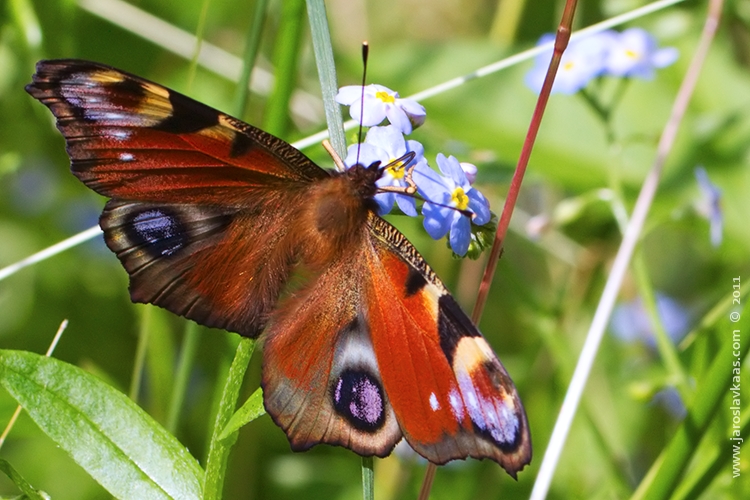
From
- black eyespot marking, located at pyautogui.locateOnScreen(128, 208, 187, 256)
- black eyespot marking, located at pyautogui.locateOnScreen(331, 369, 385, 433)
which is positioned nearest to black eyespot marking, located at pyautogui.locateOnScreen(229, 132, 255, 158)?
black eyespot marking, located at pyautogui.locateOnScreen(128, 208, 187, 256)

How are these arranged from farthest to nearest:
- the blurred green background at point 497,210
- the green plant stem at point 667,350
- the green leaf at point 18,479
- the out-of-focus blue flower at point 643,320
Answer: the out-of-focus blue flower at point 643,320
the blurred green background at point 497,210
the green plant stem at point 667,350
the green leaf at point 18,479

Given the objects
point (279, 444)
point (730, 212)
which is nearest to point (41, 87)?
point (279, 444)

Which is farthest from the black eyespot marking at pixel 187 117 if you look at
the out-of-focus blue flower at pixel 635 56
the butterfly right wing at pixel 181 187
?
the out-of-focus blue flower at pixel 635 56

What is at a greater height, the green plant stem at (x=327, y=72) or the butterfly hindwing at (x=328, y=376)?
the green plant stem at (x=327, y=72)

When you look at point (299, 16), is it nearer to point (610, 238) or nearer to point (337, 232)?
point (337, 232)

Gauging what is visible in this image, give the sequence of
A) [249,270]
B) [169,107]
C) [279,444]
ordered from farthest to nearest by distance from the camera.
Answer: [279,444] → [249,270] → [169,107]

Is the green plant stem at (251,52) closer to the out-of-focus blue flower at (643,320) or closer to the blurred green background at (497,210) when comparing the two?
the blurred green background at (497,210)

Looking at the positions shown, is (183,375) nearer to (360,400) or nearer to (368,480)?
(360,400)
